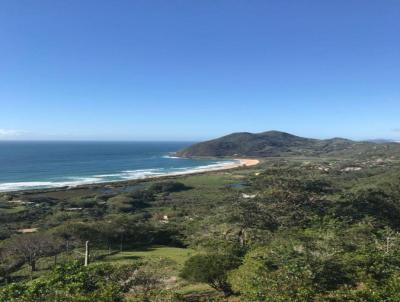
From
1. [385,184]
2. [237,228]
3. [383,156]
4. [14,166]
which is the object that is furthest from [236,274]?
[383,156]

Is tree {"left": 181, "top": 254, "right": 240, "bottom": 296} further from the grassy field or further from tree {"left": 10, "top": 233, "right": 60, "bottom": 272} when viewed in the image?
tree {"left": 10, "top": 233, "right": 60, "bottom": 272}

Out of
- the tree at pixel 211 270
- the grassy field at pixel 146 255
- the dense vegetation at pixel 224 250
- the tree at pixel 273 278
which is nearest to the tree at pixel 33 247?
the dense vegetation at pixel 224 250

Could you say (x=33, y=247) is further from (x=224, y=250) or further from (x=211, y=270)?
(x=211, y=270)

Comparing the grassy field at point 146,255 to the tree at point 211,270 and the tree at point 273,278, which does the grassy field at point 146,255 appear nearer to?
the tree at point 211,270

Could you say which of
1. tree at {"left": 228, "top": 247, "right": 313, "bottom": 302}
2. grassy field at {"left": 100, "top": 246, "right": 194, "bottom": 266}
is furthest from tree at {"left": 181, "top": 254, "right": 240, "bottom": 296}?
grassy field at {"left": 100, "top": 246, "right": 194, "bottom": 266}

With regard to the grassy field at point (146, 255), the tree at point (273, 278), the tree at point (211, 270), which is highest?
the tree at point (273, 278)

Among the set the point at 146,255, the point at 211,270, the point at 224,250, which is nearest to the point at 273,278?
the point at 211,270

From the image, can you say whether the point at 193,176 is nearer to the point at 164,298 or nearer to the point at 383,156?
the point at 383,156
